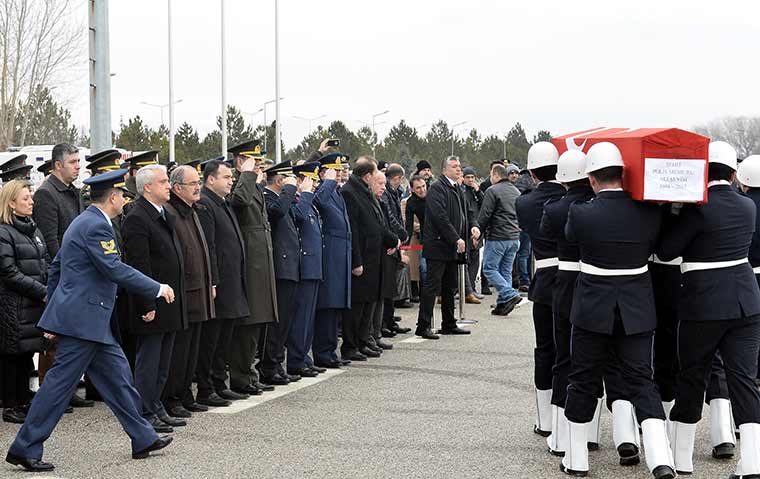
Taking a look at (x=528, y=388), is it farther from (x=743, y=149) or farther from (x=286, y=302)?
Result: (x=743, y=149)

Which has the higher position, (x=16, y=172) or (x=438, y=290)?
(x=16, y=172)

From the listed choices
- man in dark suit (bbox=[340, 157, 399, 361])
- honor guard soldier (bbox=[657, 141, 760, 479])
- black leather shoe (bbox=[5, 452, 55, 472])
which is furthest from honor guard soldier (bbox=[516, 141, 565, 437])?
man in dark suit (bbox=[340, 157, 399, 361])

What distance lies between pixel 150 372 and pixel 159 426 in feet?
1.37

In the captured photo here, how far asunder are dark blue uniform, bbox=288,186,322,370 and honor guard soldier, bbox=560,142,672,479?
432 cm

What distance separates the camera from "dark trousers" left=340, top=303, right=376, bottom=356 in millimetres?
12594

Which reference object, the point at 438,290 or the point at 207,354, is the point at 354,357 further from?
the point at 207,354

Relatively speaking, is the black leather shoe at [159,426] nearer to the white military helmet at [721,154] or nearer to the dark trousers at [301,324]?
the dark trousers at [301,324]

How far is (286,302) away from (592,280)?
4.36 m

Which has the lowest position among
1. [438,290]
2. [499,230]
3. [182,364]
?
[182,364]

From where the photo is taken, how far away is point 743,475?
284 inches

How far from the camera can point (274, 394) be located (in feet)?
34.4

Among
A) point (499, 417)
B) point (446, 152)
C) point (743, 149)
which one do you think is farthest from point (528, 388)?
point (743, 149)

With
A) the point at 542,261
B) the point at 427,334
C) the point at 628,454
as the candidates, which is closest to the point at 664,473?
the point at 628,454

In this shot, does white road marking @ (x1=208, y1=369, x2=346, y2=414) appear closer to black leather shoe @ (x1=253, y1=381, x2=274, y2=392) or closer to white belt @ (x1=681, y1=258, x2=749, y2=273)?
black leather shoe @ (x1=253, y1=381, x2=274, y2=392)
